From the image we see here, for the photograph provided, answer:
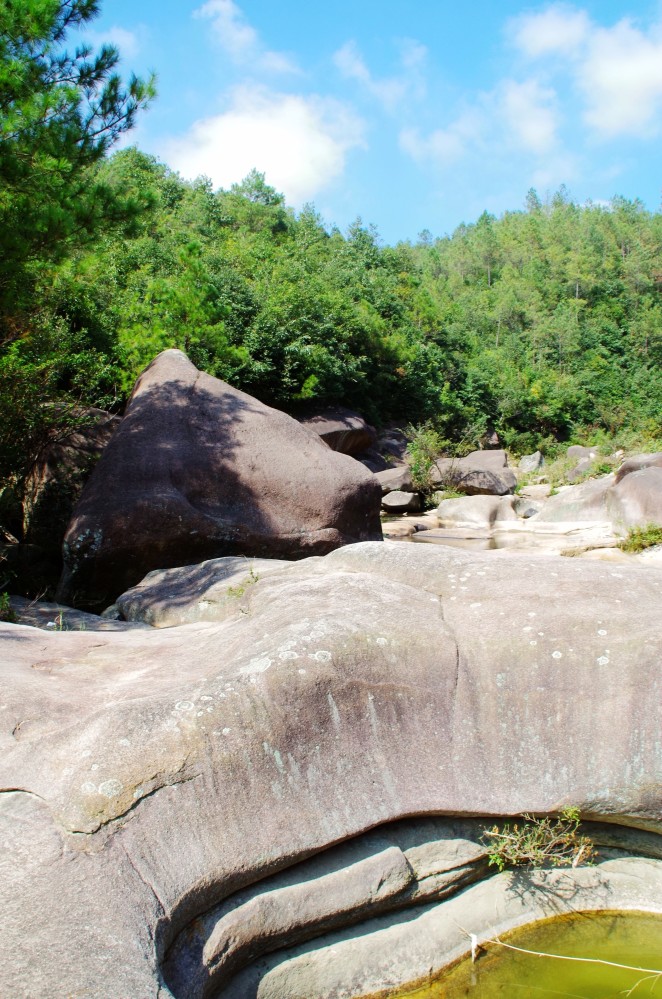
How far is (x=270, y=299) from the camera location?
19.3 m

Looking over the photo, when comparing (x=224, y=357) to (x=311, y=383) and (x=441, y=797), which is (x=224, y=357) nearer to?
(x=311, y=383)

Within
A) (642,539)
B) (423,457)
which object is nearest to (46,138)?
(642,539)

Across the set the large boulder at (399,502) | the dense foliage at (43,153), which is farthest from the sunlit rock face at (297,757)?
the large boulder at (399,502)

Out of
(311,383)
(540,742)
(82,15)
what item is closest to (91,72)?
(82,15)

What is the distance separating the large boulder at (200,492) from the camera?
300 inches

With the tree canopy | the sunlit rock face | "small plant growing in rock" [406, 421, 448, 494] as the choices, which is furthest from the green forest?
the sunlit rock face

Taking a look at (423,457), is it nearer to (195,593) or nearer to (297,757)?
(195,593)

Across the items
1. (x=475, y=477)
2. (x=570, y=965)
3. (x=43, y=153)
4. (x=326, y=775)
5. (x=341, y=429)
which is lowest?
(x=570, y=965)

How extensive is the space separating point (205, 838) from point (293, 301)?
58.4ft

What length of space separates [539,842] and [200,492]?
5.69m

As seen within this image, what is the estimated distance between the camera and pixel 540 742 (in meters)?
3.35

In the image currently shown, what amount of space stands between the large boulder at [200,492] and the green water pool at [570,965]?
528 cm

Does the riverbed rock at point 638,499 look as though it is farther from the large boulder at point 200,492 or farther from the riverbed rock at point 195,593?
the riverbed rock at point 195,593

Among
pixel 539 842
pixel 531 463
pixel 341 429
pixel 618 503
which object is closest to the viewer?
pixel 539 842
